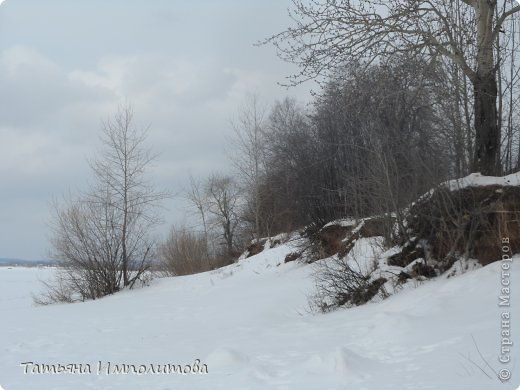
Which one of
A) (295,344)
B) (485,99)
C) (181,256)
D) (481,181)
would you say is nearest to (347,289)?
(295,344)

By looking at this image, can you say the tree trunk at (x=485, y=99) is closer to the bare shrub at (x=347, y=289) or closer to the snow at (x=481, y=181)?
the snow at (x=481, y=181)

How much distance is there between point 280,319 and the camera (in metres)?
8.21

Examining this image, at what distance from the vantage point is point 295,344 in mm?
5844

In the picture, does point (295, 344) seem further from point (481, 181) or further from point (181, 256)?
point (181, 256)

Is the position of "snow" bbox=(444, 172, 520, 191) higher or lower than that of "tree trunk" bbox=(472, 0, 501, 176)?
lower

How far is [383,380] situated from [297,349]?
168 centimetres

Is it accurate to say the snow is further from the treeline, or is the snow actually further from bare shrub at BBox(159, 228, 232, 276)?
bare shrub at BBox(159, 228, 232, 276)

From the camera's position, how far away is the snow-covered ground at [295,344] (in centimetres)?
416

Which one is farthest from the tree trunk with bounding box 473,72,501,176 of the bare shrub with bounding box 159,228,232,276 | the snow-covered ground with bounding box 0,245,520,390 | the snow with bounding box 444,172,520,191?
the bare shrub with bounding box 159,228,232,276

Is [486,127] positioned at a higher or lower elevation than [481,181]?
higher

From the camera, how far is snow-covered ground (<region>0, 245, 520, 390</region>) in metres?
4.16

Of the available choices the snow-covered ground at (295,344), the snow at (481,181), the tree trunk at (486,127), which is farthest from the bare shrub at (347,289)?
the tree trunk at (486,127)

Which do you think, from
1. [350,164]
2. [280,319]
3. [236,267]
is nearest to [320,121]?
[350,164]

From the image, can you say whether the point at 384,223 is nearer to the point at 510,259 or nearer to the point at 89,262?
the point at 510,259
